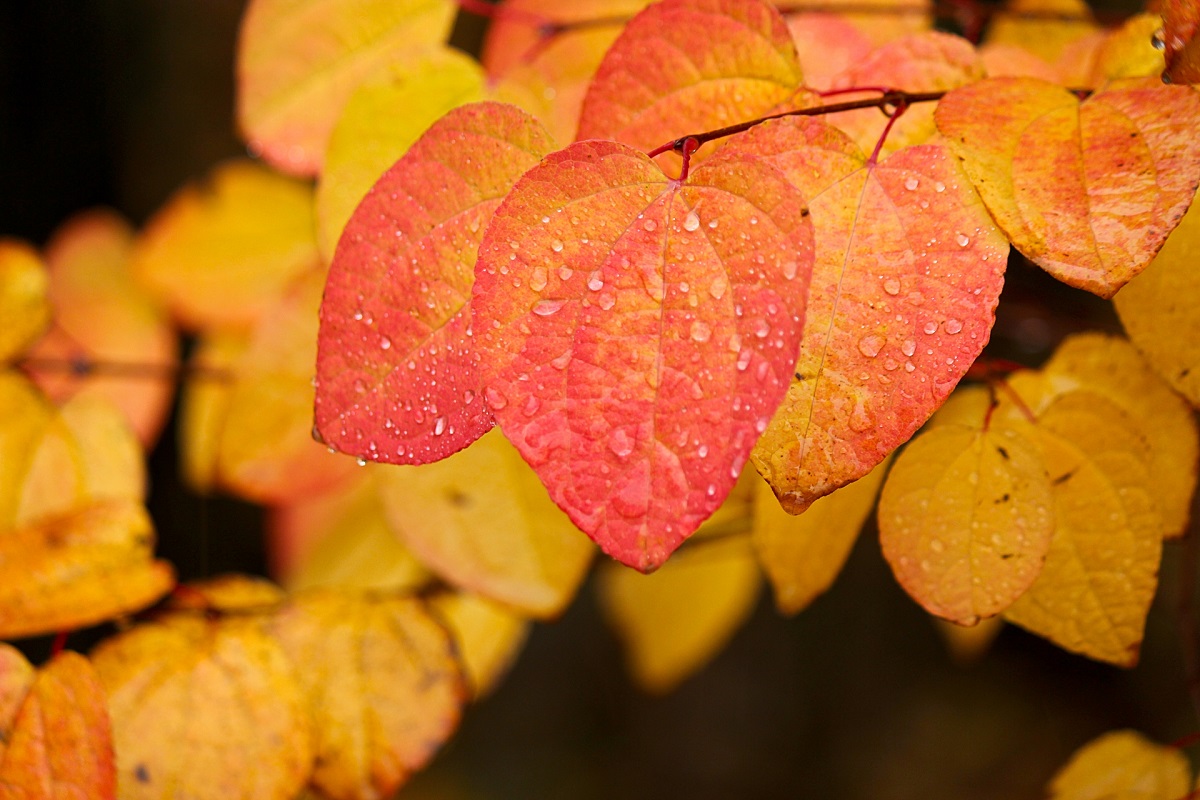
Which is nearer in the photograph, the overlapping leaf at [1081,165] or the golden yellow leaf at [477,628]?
the overlapping leaf at [1081,165]

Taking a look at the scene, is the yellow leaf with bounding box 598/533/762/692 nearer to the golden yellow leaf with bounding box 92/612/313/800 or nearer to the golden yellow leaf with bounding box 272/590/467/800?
the golden yellow leaf with bounding box 272/590/467/800

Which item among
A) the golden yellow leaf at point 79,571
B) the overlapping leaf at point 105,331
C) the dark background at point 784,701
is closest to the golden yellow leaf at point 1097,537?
the golden yellow leaf at point 79,571

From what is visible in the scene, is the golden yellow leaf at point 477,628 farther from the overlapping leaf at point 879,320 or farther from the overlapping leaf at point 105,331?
the overlapping leaf at point 879,320

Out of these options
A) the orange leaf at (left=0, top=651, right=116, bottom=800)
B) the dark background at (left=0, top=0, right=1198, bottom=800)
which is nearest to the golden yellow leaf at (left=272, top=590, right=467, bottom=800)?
the orange leaf at (left=0, top=651, right=116, bottom=800)

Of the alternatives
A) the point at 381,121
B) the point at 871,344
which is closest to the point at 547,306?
the point at 871,344

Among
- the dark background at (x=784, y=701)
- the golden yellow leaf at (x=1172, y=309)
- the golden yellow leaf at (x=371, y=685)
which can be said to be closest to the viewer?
the golden yellow leaf at (x=1172, y=309)

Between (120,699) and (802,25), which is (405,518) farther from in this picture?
(802,25)

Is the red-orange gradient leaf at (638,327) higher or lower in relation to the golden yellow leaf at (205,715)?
higher
